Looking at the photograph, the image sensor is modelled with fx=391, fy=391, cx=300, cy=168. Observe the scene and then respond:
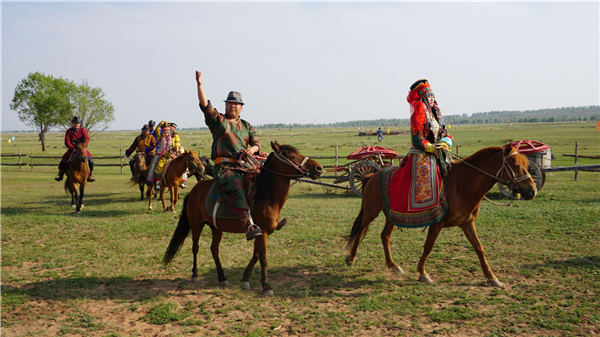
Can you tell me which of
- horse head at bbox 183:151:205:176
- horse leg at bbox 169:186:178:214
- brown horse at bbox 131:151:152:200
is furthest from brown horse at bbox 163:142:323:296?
brown horse at bbox 131:151:152:200

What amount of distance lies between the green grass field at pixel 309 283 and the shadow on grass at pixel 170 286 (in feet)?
0.06

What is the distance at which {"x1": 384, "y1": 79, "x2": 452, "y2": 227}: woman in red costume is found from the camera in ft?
20.1

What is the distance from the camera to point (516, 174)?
5.89 m

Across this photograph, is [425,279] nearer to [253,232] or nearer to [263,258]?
[263,258]

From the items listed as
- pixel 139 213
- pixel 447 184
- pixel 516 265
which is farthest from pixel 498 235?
pixel 139 213

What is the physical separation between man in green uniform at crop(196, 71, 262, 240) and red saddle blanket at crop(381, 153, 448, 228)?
7.61 feet

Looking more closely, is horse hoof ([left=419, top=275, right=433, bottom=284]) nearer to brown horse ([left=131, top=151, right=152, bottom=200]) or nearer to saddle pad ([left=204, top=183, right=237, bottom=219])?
saddle pad ([left=204, top=183, right=237, bottom=219])

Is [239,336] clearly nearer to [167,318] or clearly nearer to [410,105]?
[167,318]

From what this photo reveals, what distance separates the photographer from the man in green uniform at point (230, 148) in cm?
586

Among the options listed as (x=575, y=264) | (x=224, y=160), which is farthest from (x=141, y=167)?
(x=575, y=264)

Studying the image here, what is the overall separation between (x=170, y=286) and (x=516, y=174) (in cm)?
574

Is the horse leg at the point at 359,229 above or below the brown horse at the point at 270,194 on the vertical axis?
below

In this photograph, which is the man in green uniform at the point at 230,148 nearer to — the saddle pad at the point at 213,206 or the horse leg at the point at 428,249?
the saddle pad at the point at 213,206

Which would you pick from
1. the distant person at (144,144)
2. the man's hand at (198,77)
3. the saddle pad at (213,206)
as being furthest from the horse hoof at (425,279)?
the distant person at (144,144)
